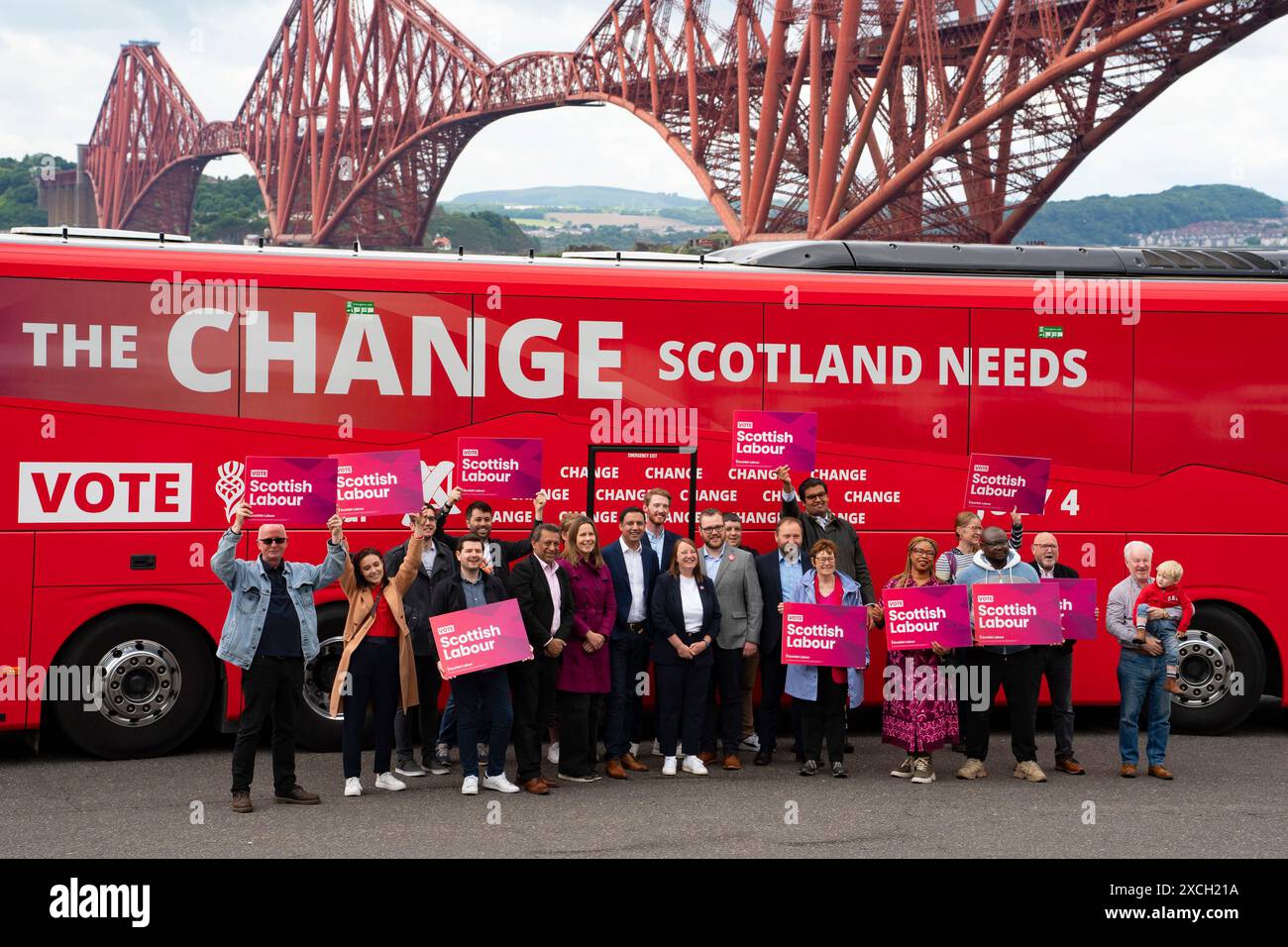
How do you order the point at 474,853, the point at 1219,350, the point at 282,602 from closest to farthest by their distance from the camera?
the point at 474,853, the point at 282,602, the point at 1219,350

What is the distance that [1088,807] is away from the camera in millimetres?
7441

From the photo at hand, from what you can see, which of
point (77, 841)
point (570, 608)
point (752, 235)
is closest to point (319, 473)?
point (570, 608)

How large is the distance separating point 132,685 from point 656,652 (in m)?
2.93

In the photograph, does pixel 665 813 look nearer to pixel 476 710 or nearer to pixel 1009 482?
pixel 476 710

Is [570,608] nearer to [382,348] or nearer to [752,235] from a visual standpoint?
[382,348]

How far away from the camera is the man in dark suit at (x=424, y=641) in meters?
→ 7.93

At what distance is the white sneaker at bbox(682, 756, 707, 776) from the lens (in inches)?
325

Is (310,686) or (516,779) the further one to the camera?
(310,686)

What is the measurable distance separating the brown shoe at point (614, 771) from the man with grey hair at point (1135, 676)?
272cm

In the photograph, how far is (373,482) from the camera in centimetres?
789

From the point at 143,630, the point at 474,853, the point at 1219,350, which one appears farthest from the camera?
the point at 1219,350

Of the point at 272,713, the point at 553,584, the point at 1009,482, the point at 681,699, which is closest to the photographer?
the point at 272,713

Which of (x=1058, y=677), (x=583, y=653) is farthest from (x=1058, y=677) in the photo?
(x=583, y=653)

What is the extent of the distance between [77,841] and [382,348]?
3272 mm
